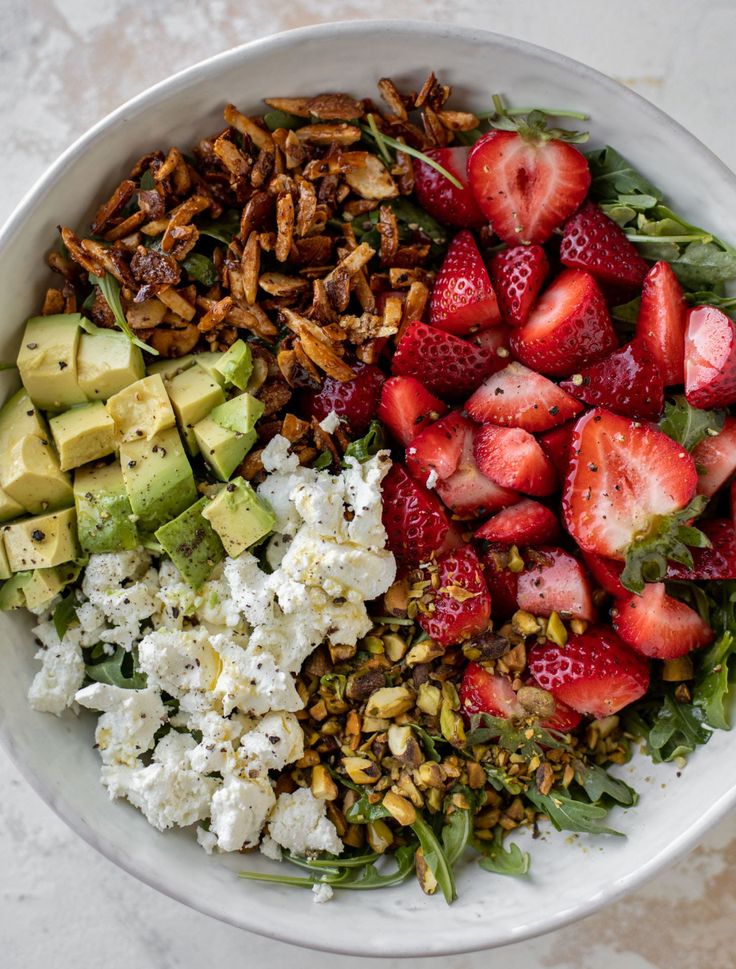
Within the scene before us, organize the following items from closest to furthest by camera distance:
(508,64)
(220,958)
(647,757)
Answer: (508,64), (647,757), (220,958)

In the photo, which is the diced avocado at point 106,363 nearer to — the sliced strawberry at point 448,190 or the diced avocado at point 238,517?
the diced avocado at point 238,517

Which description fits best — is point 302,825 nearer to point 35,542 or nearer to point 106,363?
point 35,542

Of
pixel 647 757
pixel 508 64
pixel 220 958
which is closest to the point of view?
pixel 508 64

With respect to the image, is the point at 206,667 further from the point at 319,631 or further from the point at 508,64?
the point at 508,64

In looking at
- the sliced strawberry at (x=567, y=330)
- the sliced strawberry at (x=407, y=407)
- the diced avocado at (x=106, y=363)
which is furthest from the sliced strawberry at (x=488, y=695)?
the diced avocado at (x=106, y=363)

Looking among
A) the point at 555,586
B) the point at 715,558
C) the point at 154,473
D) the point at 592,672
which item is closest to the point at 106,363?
the point at 154,473

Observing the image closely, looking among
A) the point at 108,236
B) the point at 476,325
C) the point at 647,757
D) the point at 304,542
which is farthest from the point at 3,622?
the point at 647,757
